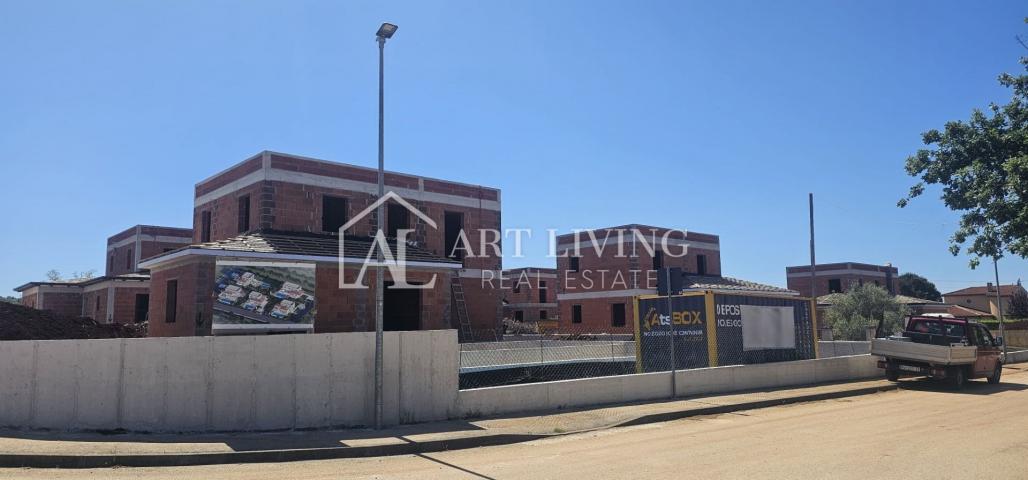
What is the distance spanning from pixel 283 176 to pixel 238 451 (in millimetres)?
17459

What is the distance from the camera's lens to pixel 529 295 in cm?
6500

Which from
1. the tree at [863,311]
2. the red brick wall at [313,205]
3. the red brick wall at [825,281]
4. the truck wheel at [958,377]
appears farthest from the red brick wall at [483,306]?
the red brick wall at [825,281]

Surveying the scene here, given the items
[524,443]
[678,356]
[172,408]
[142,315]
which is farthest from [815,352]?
[142,315]

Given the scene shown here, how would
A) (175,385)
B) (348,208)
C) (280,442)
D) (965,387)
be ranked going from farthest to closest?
(348,208)
(965,387)
(175,385)
(280,442)

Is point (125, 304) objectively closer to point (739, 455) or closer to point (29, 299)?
point (29, 299)

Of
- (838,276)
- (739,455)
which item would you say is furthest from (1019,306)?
(739,455)

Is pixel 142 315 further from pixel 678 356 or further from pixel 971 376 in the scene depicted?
pixel 971 376

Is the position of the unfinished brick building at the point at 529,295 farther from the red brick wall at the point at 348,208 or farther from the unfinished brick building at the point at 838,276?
the red brick wall at the point at 348,208

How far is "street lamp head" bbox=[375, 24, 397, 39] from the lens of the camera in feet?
39.4

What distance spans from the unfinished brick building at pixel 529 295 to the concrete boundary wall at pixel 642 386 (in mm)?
43909

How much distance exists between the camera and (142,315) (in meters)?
37.3

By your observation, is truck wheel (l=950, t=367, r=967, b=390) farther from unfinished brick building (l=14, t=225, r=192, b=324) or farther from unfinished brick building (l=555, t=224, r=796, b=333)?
unfinished brick building (l=14, t=225, r=192, b=324)

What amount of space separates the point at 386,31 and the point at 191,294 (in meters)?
11.8

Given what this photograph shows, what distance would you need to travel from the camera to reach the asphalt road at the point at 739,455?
8.30 metres
